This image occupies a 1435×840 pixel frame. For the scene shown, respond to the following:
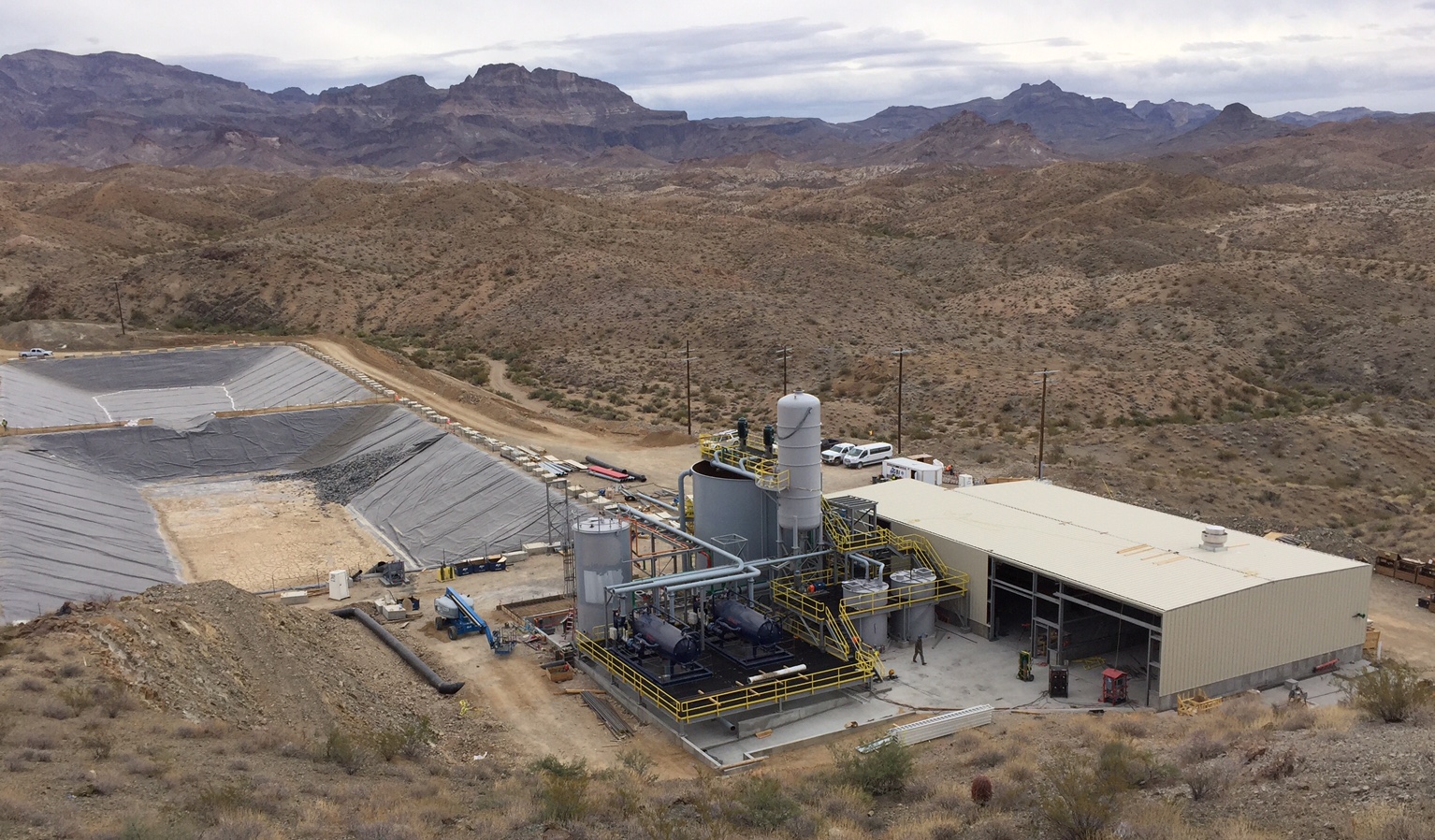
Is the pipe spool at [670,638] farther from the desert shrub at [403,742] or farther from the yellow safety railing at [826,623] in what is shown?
the desert shrub at [403,742]

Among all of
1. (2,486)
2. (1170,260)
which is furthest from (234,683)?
(1170,260)

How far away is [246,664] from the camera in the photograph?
76.9 ft

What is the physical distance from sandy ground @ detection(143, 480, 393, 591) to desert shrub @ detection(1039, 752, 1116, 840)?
1102 inches

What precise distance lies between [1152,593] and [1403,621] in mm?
10406

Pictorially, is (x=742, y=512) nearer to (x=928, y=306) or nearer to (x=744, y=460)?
(x=744, y=460)

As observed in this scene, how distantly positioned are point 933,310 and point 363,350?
45.9 metres

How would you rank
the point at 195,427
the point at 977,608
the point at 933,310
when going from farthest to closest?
the point at 933,310, the point at 195,427, the point at 977,608

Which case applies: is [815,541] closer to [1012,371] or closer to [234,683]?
[234,683]

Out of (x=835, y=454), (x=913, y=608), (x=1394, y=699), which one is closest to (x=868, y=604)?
(x=913, y=608)

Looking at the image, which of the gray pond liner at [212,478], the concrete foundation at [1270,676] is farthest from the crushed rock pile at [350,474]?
the concrete foundation at [1270,676]

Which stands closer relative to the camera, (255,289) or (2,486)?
(2,486)

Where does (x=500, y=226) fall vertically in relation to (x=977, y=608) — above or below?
above

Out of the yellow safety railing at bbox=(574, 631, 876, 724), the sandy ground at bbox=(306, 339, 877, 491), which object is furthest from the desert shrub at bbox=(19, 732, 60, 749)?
the sandy ground at bbox=(306, 339, 877, 491)

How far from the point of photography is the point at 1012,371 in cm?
6512
